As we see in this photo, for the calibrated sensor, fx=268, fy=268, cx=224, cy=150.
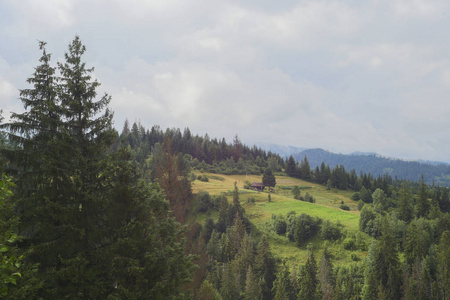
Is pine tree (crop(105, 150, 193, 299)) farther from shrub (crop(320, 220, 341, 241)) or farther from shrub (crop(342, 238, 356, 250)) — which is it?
shrub (crop(320, 220, 341, 241))

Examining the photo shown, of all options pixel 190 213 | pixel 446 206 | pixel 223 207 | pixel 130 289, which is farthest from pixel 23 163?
pixel 446 206

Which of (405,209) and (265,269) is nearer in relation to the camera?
(265,269)

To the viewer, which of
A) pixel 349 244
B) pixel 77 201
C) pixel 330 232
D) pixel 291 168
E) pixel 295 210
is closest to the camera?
pixel 77 201

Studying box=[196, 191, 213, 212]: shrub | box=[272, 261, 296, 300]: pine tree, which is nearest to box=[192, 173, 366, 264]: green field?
Answer: box=[196, 191, 213, 212]: shrub

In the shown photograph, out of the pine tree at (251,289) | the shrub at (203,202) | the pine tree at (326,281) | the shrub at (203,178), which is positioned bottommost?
the pine tree at (251,289)

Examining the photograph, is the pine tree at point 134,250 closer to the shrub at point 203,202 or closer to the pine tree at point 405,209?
the shrub at point 203,202

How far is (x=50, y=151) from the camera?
12.2 meters

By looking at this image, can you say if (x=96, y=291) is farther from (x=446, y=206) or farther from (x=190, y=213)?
(x=446, y=206)

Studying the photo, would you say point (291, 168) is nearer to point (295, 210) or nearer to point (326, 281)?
point (295, 210)

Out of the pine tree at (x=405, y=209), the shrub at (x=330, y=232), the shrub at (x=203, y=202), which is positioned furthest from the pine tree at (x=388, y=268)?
the shrub at (x=203, y=202)

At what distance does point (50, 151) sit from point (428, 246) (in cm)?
6492

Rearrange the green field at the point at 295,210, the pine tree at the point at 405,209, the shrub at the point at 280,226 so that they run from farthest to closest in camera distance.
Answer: the shrub at the point at 280,226, the pine tree at the point at 405,209, the green field at the point at 295,210

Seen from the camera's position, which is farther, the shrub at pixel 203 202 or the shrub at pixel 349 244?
the shrub at pixel 203 202

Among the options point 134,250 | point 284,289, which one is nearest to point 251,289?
point 284,289
